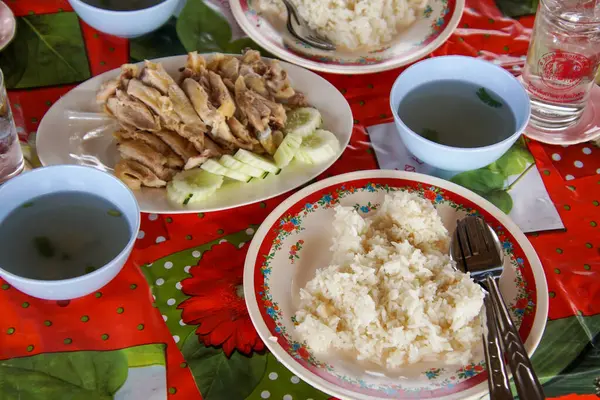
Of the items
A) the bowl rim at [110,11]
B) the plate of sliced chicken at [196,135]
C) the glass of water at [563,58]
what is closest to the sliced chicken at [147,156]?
the plate of sliced chicken at [196,135]

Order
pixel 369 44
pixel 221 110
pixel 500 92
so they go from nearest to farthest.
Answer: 1. pixel 221 110
2. pixel 500 92
3. pixel 369 44

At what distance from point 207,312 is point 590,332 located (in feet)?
2.74

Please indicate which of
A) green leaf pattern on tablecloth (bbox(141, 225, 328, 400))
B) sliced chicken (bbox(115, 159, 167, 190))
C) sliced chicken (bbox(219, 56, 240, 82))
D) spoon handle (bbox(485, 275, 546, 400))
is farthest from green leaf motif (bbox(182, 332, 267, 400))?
sliced chicken (bbox(219, 56, 240, 82))

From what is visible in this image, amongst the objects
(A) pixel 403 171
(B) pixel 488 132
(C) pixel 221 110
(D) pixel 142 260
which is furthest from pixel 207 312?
(B) pixel 488 132

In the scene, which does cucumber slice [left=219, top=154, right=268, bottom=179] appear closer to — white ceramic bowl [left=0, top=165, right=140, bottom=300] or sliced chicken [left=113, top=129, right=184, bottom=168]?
sliced chicken [left=113, top=129, right=184, bottom=168]

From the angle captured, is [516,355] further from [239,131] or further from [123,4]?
[123,4]

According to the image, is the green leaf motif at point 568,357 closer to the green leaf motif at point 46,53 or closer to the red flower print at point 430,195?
the red flower print at point 430,195

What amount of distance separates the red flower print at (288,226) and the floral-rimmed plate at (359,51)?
51cm

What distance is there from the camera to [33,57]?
1.88m

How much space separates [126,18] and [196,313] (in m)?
0.88

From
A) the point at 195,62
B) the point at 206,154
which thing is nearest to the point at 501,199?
the point at 206,154

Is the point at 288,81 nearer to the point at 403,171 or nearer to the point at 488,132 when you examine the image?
the point at 403,171

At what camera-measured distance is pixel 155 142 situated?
153 centimetres

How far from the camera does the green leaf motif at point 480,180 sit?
1.63 metres
